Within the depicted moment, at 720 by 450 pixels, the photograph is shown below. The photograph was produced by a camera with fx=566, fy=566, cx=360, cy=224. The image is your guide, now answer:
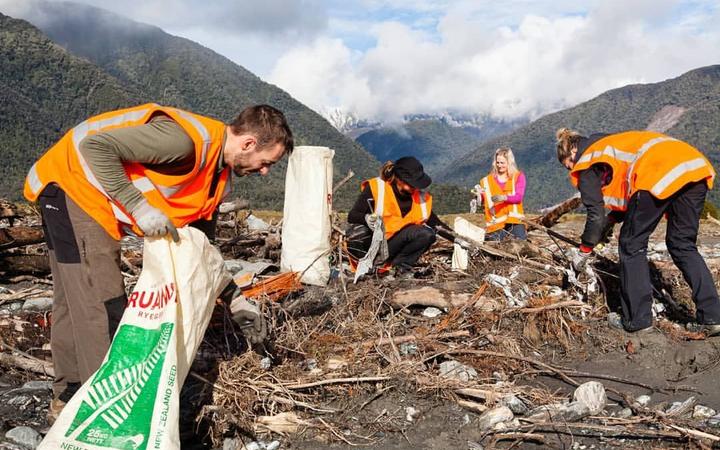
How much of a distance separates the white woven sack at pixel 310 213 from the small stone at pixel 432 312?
981 millimetres

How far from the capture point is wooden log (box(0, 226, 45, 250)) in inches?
203

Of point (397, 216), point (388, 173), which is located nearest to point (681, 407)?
point (397, 216)

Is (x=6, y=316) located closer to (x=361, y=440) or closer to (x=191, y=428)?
(x=191, y=428)

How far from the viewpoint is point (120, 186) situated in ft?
7.38

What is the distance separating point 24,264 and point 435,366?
4084 millimetres

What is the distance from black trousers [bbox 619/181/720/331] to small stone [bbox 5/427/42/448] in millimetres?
3707

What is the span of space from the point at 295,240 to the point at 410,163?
1.22 metres

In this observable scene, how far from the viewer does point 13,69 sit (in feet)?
362

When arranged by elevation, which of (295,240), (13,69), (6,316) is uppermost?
(13,69)

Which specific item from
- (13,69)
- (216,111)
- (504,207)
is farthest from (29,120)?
(504,207)

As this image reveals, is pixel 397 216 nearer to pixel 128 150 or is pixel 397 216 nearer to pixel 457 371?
pixel 457 371

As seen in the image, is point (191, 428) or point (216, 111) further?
point (216, 111)

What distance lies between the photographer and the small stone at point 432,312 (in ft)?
13.9

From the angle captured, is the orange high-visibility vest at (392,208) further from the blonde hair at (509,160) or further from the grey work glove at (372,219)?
the blonde hair at (509,160)
